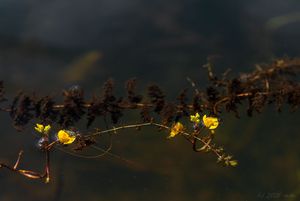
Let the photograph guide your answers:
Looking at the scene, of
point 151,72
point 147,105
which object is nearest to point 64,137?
point 147,105

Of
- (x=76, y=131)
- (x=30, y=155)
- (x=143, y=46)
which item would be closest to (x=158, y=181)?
(x=76, y=131)

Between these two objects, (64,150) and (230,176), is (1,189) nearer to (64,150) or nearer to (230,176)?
(64,150)

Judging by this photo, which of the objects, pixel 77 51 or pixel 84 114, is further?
pixel 77 51

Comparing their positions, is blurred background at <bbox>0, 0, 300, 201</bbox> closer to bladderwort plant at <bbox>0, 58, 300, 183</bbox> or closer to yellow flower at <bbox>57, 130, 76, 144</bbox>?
bladderwort plant at <bbox>0, 58, 300, 183</bbox>

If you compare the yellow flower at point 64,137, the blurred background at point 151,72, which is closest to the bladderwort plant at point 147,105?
the blurred background at point 151,72

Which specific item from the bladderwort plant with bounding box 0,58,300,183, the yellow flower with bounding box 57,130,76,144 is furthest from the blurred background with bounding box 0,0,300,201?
Result: the yellow flower with bounding box 57,130,76,144

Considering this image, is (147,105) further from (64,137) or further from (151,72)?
(64,137)

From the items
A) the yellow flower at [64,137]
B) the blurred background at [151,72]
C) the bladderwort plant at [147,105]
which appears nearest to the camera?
the yellow flower at [64,137]

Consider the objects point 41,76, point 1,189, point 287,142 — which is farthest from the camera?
point 41,76

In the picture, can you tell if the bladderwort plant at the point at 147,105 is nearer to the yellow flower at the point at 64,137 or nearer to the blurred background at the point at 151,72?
the blurred background at the point at 151,72
